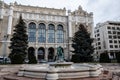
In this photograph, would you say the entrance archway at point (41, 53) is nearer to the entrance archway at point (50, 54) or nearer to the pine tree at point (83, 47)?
the entrance archway at point (50, 54)

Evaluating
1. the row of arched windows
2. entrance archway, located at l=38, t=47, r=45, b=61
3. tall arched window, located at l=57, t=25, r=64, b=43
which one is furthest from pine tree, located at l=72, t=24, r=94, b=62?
entrance archway, located at l=38, t=47, r=45, b=61

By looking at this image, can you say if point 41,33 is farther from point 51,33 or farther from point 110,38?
point 110,38

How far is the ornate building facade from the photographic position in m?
43.2

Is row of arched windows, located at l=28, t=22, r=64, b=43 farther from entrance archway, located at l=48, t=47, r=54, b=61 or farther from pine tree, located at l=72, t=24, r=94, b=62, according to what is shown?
pine tree, located at l=72, t=24, r=94, b=62

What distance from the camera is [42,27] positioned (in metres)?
46.2

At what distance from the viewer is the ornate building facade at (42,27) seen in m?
43.2

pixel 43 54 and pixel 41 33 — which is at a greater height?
pixel 41 33

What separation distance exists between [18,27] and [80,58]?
15.1m

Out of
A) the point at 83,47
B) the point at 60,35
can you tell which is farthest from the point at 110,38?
the point at 83,47

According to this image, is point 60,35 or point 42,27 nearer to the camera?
point 42,27

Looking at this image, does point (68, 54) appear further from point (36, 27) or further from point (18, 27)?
point (18, 27)

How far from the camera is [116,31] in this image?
5953 cm

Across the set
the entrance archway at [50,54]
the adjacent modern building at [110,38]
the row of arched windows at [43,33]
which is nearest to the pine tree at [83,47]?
the row of arched windows at [43,33]

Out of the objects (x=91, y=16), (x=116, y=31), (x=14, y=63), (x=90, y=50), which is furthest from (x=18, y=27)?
(x=116, y=31)
